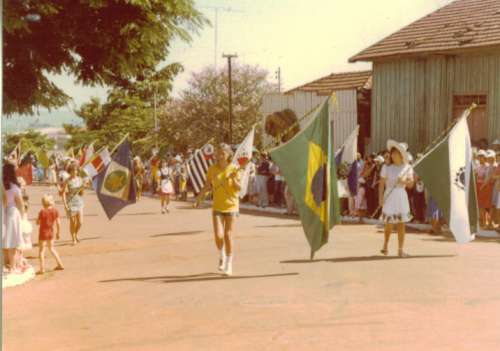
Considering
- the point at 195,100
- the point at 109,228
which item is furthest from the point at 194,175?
the point at 195,100

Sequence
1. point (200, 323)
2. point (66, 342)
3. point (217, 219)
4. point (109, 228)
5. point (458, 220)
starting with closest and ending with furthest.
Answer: point (66, 342), point (200, 323), point (217, 219), point (458, 220), point (109, 228)

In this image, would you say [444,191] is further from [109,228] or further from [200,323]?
[109,228]

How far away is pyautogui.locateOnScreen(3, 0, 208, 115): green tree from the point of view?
12.9 m

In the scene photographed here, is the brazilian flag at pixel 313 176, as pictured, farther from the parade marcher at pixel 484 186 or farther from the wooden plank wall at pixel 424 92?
the wooden plank wall at pixel 424 92

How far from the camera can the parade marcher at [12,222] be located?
11.2 meters

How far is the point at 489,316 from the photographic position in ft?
26.6

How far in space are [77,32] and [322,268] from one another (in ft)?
18.0

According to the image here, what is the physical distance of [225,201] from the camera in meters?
11.4

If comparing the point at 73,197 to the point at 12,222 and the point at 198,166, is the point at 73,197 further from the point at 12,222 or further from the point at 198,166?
the point at 198,166

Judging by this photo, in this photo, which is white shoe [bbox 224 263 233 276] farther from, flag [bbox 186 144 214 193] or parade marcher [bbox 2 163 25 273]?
flag [bbox 186 144 214 193]

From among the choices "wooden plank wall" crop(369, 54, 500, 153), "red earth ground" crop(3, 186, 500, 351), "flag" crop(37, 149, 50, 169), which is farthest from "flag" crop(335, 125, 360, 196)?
"flag" crop(37, 149, 50, 169)

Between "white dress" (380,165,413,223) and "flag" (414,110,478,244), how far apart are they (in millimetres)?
248

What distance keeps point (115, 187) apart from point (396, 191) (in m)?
6.25

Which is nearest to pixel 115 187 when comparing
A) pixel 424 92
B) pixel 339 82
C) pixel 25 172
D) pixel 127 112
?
pixel 25 172
